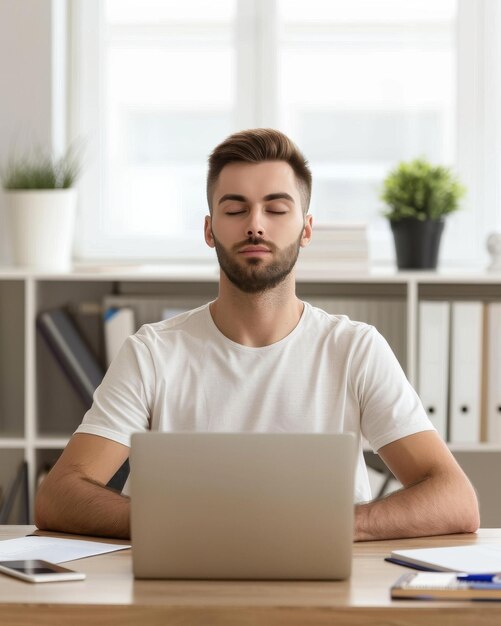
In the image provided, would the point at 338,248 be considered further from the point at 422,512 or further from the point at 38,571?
the point at 38,571

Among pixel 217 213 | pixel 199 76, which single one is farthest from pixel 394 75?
pixel 217 213

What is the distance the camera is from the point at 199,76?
10.8 ft

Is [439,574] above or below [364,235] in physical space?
below

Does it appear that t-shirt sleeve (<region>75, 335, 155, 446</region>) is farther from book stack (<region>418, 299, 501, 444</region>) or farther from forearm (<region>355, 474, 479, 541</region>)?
book stack (<region>418, 299, 501, 444</region>)

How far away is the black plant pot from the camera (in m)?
2.88

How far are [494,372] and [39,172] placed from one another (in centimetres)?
142

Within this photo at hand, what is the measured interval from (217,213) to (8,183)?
123cm

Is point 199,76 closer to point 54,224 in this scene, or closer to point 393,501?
point 54,224

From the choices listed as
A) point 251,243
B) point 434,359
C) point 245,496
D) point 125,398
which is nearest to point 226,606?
point 245,496

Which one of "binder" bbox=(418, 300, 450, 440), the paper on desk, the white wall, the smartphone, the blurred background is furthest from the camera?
the blurred background

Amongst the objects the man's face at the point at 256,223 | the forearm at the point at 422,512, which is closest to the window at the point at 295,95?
the man's face at the point at 256,223

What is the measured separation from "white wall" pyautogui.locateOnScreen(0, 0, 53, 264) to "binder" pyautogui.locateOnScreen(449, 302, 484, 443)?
1344 millimetres

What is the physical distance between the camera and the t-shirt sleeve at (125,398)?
182 centimetres

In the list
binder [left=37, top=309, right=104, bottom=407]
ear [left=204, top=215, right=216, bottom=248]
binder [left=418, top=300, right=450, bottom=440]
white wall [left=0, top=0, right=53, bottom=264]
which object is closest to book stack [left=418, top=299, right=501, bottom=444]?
binder [left=418, top=300, right=450, bottom=440]
